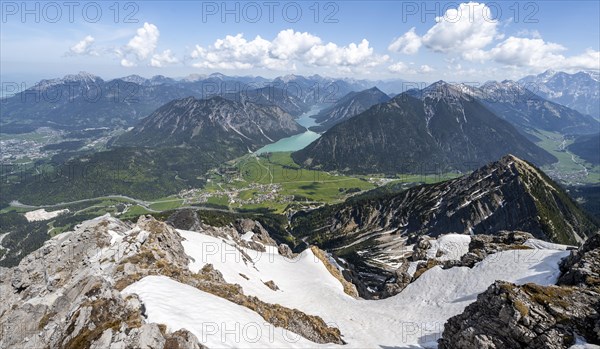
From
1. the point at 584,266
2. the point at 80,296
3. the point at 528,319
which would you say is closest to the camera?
the point at 528,319

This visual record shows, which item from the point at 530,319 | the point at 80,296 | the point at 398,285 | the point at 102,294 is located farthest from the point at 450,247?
the point at 80,296

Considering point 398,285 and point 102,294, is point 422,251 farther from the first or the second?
point 102,294

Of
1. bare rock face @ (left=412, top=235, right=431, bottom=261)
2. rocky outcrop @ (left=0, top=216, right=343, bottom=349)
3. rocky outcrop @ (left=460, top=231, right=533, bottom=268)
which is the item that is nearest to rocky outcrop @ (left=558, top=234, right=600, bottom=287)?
rocky outcrop @ (left=460, top=231, right=533, bottom=268)

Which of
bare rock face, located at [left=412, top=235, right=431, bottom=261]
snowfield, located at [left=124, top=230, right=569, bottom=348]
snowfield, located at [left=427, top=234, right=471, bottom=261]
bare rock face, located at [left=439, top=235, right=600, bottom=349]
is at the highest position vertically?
bare rock face, located at [left=439, top=235, right=600, bottom=349]

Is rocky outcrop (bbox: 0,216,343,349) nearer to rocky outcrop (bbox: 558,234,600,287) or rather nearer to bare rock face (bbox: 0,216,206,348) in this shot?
bare rock face (bbox: 0,216,206,348)

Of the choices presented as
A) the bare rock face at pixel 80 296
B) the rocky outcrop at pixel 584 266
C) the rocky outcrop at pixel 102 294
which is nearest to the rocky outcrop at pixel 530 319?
the rocky outcrop at pixel 584 266

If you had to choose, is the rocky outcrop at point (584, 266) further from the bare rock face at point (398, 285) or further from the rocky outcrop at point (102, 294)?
the rocky outcrop at point (102, 294)
